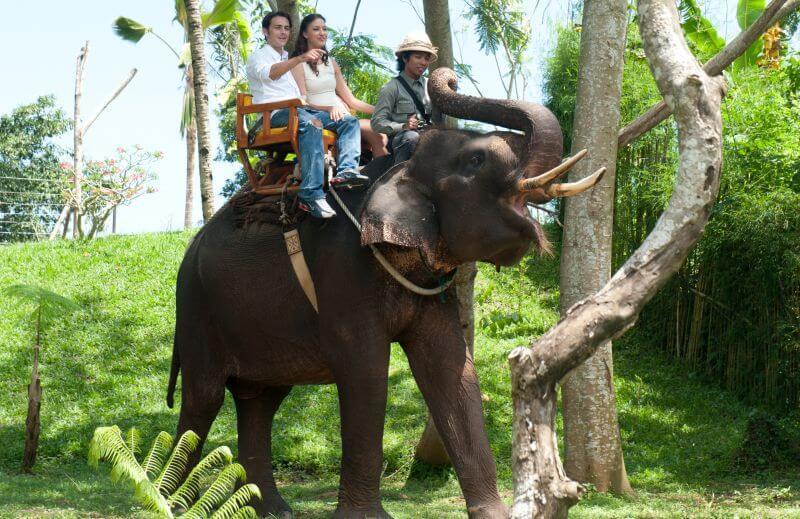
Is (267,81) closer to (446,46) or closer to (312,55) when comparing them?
(312,55)

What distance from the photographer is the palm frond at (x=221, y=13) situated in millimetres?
15617

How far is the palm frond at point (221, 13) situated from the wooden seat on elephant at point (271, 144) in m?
9.33

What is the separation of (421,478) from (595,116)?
11.3 ft

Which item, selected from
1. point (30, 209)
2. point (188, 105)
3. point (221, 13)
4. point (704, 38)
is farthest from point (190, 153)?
point (704, 38)

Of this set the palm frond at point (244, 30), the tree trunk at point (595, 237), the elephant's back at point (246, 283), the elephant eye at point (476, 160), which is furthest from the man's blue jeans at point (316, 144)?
the palm frond at point (244, 30)

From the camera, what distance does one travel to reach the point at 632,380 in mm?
11773

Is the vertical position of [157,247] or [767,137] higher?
[767,137]

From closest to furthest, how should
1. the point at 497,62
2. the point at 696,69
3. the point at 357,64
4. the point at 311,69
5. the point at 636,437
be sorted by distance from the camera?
the point at 696,69 → the point at 311,69 → the point at 636,437 → the point at 357,64 → the point at 497,62

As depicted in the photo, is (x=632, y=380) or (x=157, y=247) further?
(x=157, y=247)

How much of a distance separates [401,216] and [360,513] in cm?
172

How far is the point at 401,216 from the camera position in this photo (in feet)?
18.5

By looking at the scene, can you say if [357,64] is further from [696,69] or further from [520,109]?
[696,69]

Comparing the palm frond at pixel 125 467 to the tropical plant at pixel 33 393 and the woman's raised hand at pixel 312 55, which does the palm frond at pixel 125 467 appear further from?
the tropical plant at pixel 33 393

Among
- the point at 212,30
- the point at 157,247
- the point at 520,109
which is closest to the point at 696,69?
the point at 520,109
